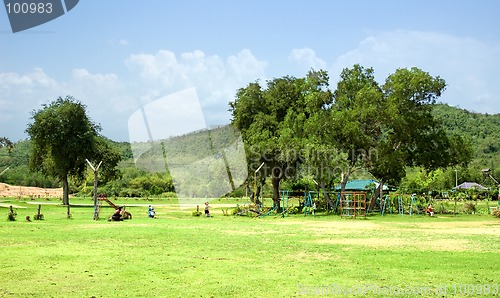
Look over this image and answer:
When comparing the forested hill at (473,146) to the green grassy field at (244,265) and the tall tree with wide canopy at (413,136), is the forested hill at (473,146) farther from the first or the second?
the green grassy field at (244,265)

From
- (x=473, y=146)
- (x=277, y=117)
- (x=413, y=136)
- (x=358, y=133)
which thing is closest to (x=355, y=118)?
(x=358, y=133)

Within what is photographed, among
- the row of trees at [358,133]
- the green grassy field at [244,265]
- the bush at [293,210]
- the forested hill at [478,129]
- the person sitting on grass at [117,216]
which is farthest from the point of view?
the forested hill at [478,129]

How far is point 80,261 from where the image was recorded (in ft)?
46.3

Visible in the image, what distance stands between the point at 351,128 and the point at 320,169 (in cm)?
359

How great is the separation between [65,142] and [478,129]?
8891 centimetres

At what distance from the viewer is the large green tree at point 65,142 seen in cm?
5159

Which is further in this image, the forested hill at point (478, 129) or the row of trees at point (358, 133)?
the forested hill at point (478, 129)

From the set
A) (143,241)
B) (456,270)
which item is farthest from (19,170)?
(456,270)

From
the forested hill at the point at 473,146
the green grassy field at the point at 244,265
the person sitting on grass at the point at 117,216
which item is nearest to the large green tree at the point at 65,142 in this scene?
the person sitting on grass at the point at 117,216

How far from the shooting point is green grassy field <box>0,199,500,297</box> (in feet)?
34.3

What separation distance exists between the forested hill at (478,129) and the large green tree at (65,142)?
64.4 m

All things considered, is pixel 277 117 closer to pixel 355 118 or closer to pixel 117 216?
pixel 355 118

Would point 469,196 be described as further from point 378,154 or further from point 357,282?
point 357,282

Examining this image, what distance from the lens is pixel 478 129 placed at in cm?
11319
